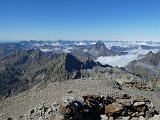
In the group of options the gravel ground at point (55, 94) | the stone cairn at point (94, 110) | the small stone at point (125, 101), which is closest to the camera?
the stone cairn at point (94, 110)

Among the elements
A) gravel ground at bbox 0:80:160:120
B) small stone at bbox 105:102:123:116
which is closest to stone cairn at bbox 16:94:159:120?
small stone at bbox 105:102:123:116

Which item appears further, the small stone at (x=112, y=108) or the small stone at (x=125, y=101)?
the small stone at (x=125, y=101)

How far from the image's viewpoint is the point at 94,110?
33.4m

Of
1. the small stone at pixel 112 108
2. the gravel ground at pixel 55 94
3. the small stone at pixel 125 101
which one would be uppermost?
the small stone at pixel 125 101

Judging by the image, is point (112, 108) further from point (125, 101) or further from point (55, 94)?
point (55, 94)

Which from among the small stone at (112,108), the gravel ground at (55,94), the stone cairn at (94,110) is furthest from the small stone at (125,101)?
the gravel ground at (55,94)

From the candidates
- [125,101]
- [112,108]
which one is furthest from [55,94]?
[125,101]

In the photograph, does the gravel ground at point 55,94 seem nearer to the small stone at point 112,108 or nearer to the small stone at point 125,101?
the small stone at point 125,101

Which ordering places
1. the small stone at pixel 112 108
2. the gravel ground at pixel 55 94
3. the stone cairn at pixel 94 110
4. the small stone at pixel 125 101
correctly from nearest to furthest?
the stone cairn at pixel 94 110
the small stone at pixel 112 108
the small stone at pixel 125 101
the gravel ground at pixel 55 94

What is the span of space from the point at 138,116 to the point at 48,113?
9212mm

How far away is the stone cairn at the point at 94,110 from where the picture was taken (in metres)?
Result: 30.2

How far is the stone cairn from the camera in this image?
30.2 meters

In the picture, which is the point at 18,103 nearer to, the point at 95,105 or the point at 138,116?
the point at 95,105

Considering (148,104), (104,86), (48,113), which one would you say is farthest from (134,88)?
(48,113)
